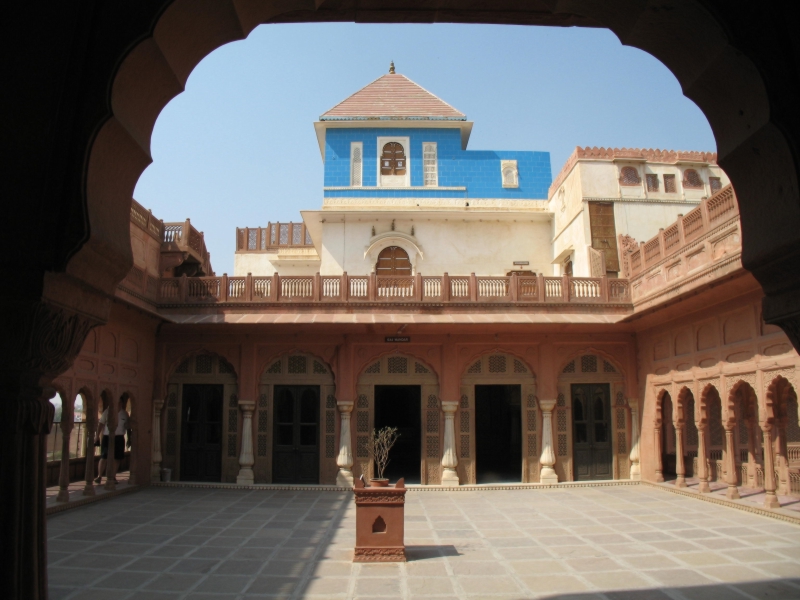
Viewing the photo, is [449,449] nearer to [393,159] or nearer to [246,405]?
[246,405]

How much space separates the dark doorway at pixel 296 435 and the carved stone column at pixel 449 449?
2.76 metres

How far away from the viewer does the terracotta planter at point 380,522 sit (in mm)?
6891

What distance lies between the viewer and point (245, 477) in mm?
13352

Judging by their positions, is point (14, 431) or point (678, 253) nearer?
point (14, 431)

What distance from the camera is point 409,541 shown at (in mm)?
8031

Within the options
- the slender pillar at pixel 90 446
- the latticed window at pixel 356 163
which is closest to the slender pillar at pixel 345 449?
the slender pillar at pixel 90 446

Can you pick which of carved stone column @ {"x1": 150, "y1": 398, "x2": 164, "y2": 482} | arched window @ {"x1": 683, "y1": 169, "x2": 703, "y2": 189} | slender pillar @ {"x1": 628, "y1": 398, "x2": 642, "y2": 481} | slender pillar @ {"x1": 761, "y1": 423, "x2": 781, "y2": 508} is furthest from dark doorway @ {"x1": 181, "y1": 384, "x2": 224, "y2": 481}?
arched window @ {"x1": 683, "y1": 169, "x2": 703, "y2": 189}

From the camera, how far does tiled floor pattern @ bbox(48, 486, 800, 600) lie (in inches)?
232

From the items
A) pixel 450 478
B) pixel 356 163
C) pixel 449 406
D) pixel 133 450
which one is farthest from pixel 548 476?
pixel 356 163

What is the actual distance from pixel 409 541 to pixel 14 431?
261 inches

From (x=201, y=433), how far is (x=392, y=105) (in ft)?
39.8

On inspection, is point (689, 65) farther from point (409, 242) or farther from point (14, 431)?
point (409, 242)

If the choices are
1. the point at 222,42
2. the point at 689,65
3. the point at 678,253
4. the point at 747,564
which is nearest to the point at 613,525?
the point at 747,564

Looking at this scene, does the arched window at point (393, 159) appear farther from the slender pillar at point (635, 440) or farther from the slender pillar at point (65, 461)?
the slender pillar at point (65, 461)
